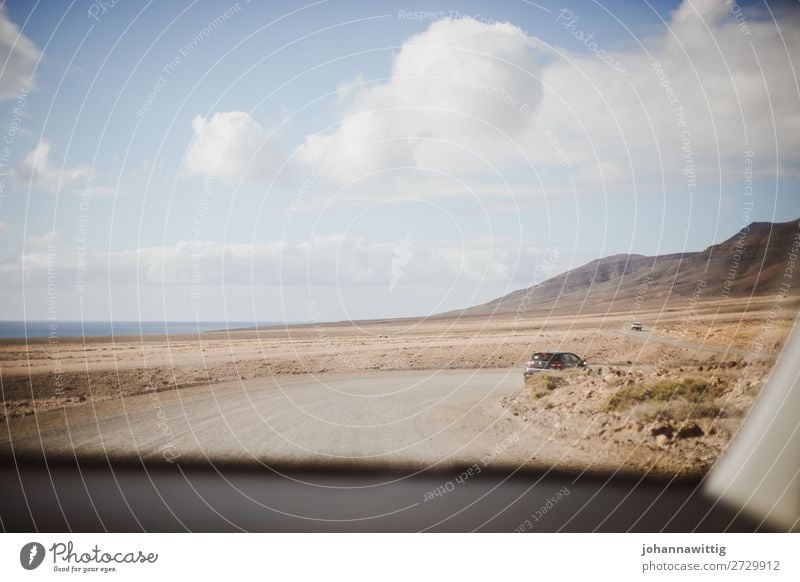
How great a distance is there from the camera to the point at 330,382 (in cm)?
3288

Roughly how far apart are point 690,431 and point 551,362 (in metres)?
11.2

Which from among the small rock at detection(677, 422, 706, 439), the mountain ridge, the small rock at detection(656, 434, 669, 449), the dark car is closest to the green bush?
the small rock at detection(677, 422, 706, 439)

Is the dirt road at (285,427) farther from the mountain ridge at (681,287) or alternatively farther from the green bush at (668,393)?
the mountain ridge at (681,287)

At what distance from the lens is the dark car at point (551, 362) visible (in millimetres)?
27203

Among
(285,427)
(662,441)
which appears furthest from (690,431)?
(285,427)

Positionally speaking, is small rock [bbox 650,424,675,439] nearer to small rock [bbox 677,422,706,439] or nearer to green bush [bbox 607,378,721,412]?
small rock [bbox 677,422,706,439]

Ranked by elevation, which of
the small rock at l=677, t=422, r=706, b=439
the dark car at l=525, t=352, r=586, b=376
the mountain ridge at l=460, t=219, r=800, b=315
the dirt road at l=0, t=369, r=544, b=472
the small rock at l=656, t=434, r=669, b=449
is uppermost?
the mountain ridge at l=460, t=219, r=800, b=315

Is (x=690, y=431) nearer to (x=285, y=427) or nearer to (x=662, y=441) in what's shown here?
(x=662, y=441)

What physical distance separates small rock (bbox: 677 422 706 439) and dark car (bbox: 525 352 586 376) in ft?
34.9

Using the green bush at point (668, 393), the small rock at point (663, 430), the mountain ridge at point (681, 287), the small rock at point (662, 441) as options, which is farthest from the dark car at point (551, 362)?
the mountain ridge at point (681, 287)

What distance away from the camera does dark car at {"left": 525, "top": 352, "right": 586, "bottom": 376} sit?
27.2 metres

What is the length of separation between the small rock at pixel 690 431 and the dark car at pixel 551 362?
34.9 feet

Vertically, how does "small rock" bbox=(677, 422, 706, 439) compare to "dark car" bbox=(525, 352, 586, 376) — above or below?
below
